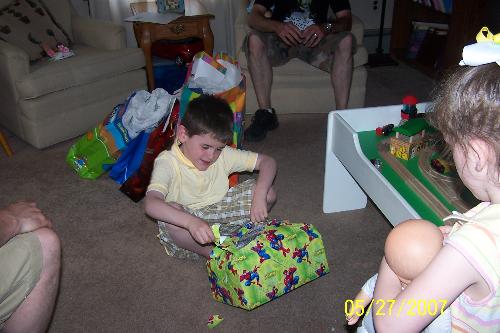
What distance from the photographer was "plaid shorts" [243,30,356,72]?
115 inches

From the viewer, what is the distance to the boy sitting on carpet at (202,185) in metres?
1.67

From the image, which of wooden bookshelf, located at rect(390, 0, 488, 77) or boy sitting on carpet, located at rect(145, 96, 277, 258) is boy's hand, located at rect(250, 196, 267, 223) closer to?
boy sitting on carpet, located at rect(145, 96, 277, 258)

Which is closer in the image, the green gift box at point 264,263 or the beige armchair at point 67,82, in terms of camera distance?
the green gift box at point 264,263

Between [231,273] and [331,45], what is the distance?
1770 millimetres

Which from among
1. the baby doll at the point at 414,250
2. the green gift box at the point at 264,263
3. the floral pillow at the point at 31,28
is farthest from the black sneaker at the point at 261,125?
the baby doll at the point at 414,250

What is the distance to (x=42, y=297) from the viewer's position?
131 centimetres

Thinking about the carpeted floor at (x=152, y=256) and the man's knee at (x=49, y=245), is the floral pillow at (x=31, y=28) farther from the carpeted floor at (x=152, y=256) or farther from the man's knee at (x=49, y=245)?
the man's knee at (x=49, y=245)

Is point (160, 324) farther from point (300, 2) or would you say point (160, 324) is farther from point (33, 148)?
point (300, 2)

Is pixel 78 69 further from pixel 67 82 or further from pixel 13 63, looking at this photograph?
pixel 13 63

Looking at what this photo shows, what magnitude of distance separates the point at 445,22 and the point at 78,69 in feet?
9.13

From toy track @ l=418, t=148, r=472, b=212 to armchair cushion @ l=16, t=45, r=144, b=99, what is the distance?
6.17 feet

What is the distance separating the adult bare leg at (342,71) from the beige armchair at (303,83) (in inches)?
6.2

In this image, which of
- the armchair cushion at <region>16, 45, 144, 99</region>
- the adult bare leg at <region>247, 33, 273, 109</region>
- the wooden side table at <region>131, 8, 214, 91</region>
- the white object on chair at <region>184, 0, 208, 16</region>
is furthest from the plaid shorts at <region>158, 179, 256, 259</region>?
the white object on chair at <region>184, 0, 208, 16</region>

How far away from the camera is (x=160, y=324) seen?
1.62 metres
